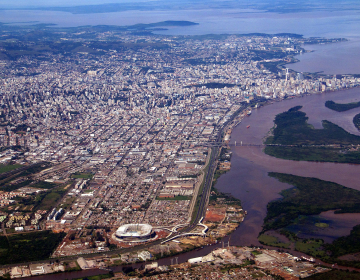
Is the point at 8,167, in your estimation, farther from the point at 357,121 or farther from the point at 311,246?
the point at 357,121

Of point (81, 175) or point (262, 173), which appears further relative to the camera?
point (81, 175)

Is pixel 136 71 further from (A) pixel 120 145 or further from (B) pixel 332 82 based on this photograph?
(A) pixel 120 145

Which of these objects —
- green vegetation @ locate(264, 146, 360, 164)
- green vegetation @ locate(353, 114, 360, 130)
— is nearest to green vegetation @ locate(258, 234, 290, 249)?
green vegetation @ locate(264, 146, 360, 164)

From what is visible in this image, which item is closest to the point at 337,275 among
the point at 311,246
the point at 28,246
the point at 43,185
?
the point at 311,246

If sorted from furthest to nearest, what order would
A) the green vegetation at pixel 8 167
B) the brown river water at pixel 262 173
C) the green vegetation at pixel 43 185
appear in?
the green vegetation at pixel 8 167 → the green vegetation at pixel 43 185 → the brown river water at pixel 262 173

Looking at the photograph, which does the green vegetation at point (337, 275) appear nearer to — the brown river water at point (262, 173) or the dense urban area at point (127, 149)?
the dense urban area at point (127, 149)

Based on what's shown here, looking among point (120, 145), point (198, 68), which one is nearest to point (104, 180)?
point (120, 145)

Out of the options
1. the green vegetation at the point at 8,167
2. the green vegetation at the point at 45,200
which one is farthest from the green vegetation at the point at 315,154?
the green vegetation at the point at 8,167
